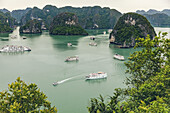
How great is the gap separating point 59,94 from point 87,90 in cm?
545

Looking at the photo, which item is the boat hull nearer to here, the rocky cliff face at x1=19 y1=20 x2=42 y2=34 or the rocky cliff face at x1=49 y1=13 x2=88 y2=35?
the rocky cliff face at x1=49 y1=13 x2=88 y2=35

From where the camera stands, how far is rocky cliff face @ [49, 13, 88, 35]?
14438 centimetres

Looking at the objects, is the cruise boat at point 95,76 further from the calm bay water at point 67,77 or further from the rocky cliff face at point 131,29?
the rocky cliff face at point 131,29

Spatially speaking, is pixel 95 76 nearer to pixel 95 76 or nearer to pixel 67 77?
pixel 95 76

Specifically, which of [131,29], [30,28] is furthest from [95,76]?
[30,28]

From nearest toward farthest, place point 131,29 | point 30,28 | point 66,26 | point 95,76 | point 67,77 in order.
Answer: point 95,76 < point 67,77 < point 131,29 < point 66,26 < point 30,28

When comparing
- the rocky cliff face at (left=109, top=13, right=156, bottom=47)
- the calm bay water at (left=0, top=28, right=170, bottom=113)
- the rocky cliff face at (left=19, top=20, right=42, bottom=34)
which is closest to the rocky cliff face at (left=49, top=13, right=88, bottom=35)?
the rocky cliff face at (left=19, top=20, right=42, bottom=34)

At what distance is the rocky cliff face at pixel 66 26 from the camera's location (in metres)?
144

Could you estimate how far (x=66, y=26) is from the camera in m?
155

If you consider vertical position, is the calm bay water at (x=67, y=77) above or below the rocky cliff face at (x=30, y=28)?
below

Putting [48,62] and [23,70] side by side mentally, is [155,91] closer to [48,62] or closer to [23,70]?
[23,70]

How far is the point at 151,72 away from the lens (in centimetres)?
1916

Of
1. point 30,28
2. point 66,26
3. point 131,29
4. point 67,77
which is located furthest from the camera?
point 30,28

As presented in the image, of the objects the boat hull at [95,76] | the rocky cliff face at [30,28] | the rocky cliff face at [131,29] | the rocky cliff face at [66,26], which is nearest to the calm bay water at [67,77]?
the boat hull at [95,76]
